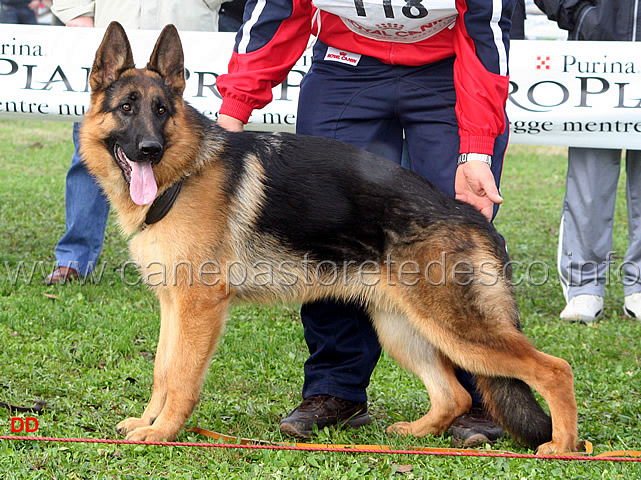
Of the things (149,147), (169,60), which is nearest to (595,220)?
(169,60)

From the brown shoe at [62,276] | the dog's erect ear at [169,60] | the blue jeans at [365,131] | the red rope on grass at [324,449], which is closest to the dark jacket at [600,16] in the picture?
the blue jeans at [365,131]

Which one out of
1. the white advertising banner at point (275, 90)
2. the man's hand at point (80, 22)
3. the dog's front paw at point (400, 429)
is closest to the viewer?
the dog's front paw at point (400, 429)

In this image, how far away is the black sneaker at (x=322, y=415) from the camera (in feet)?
11.1

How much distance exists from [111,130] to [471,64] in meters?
1.57

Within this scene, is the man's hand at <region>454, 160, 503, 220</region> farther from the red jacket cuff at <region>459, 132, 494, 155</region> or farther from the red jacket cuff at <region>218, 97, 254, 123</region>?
the red jacket cuff at <region>218, 97, 254, 123</region>

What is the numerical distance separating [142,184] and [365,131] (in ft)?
3.50

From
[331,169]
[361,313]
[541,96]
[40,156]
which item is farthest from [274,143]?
[40,156]

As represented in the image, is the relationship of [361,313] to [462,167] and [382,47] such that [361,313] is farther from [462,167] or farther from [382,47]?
[382,47]

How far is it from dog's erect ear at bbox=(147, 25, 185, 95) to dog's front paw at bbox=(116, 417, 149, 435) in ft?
4.76

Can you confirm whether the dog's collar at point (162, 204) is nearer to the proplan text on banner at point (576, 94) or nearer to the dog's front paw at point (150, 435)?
the dog's front paw at point (150, 435)

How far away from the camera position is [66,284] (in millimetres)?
5594

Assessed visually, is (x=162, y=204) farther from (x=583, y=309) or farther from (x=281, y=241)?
(x=583, y=309)

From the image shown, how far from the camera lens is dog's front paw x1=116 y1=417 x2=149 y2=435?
10.7 ft

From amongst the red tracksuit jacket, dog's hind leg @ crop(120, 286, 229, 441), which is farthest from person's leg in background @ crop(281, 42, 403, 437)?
dog's hind leg @ crop(120, 286, 229, 441)
